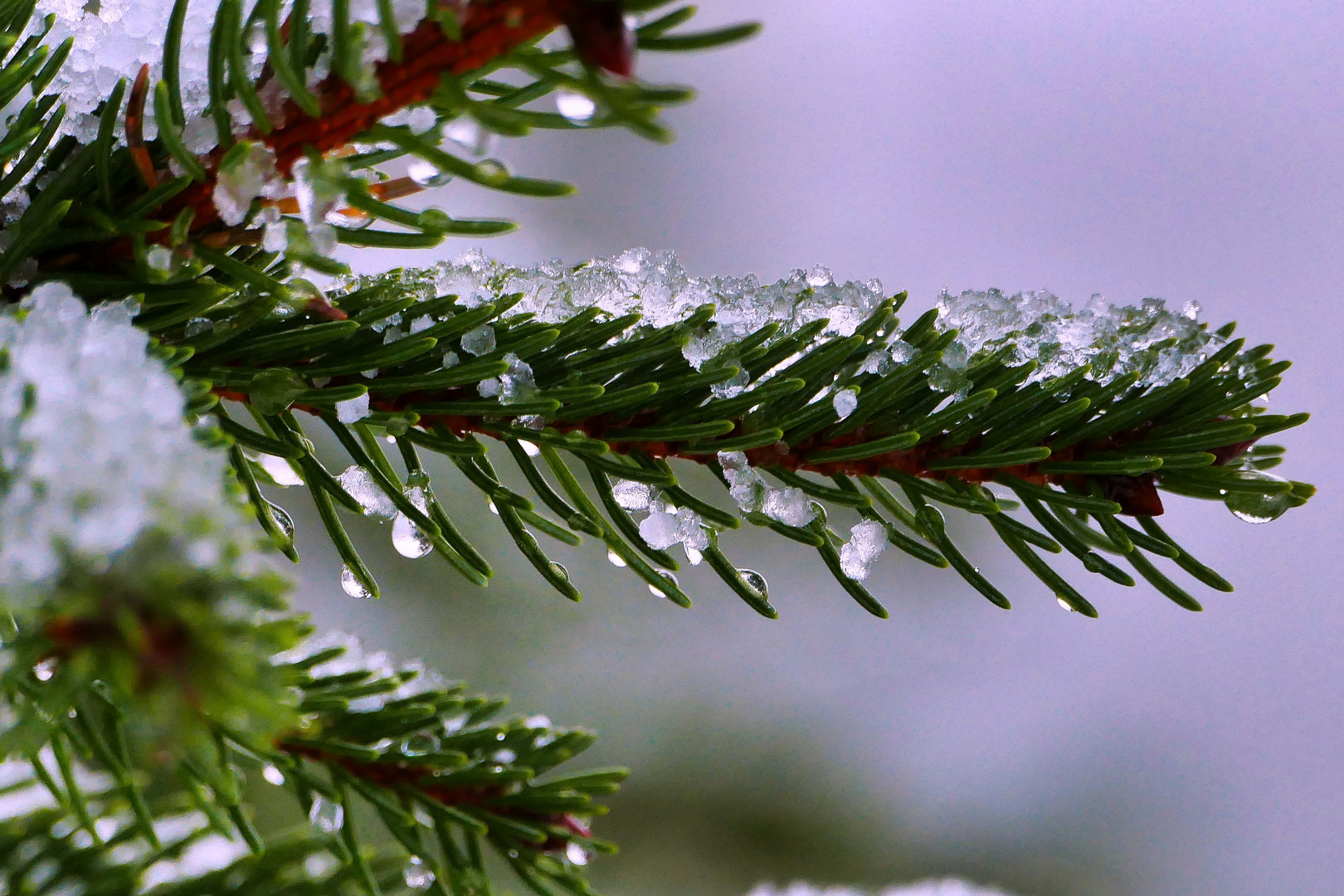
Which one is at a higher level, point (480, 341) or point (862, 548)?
point (480, 341)

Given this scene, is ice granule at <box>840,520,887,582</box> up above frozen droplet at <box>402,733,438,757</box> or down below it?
above

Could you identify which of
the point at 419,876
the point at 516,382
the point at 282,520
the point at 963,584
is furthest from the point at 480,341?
the point at 963,584

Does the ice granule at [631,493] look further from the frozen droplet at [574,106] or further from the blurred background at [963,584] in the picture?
the blurred background at [963,584]

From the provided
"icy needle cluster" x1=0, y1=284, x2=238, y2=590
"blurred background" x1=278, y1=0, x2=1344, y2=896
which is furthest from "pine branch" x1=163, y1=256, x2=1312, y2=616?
"blurred background" x1=278, y1=0, x2=1344, y2=896

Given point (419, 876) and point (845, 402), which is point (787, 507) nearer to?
point (845, 402)

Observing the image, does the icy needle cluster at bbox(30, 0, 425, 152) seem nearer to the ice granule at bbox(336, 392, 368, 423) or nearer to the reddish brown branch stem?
the ice granule at bbox(336, 392, 368, 423)

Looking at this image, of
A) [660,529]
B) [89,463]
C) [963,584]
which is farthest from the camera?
[963,584]

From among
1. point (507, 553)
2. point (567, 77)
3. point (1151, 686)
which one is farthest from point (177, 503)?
point (1151, 686)
